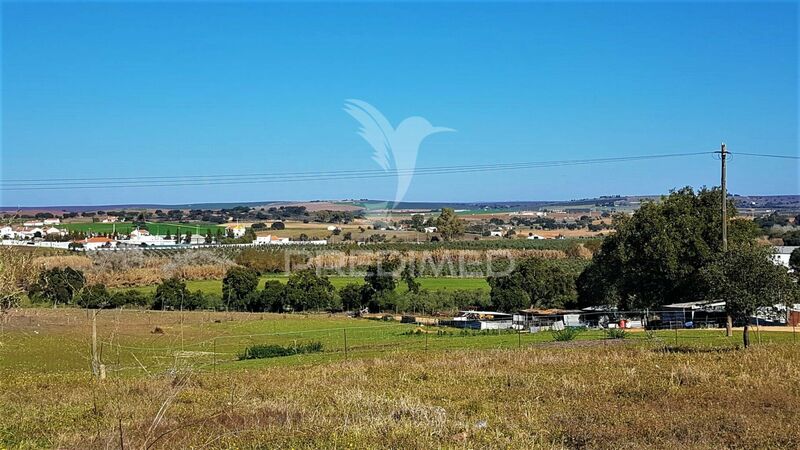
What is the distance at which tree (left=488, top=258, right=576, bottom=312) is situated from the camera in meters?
57.5

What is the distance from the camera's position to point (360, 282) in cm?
7156

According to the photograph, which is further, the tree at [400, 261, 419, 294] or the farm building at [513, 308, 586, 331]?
the tree at [400, 261, 419, 294]

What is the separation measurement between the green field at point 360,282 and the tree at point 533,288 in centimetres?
565

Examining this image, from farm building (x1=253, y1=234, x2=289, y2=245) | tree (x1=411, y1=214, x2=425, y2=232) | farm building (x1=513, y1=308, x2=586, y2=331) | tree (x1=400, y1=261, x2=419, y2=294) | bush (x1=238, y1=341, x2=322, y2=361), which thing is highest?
tree (x1=411, y1=214, x2=425, y2=232)

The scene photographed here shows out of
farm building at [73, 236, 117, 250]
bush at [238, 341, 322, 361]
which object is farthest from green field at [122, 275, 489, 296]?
bush at [238, 341, 322, 361]

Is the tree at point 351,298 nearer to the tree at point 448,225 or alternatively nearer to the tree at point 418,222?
the tree at point 448,225

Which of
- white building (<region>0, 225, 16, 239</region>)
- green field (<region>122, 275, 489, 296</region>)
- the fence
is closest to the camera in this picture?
white building (<region>0, 225, 16, 239</region>)

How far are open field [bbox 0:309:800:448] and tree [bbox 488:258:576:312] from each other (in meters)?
28.8

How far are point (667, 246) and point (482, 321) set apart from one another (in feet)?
43.4

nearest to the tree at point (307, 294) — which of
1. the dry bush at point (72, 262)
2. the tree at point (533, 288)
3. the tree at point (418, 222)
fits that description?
the tree at point (533, 288)

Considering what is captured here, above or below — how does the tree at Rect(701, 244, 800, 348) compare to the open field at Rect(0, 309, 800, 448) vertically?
above

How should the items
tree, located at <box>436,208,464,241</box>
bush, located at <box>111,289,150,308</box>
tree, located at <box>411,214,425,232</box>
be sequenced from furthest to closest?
tree, located at <box>411,214,425,232</box>
tree, located at <box>436,208,464,241</box>
bush, located at <box>111,289,150,308</box>

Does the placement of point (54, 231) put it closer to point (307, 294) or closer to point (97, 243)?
point (97, 243)

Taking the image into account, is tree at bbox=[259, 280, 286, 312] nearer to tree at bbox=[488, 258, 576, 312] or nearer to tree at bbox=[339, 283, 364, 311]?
tree at bbox=[339, 283, 364, 311]
